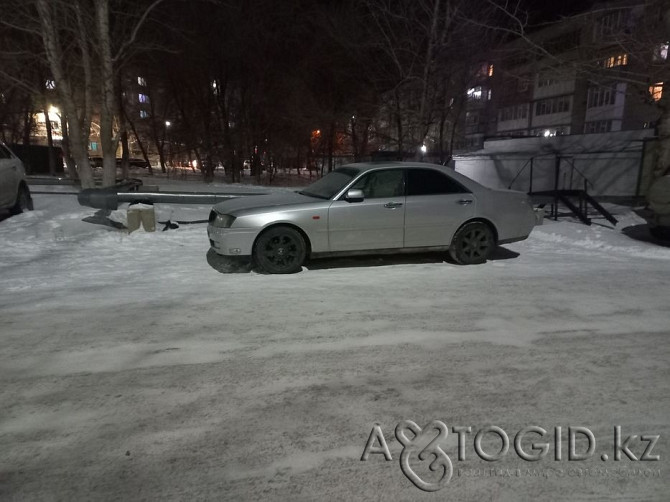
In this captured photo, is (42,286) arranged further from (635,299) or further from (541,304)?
(635,299)

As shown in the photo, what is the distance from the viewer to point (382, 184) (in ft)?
22.1

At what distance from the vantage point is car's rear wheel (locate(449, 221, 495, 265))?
6969 mm

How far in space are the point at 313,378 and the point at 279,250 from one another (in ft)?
10.4

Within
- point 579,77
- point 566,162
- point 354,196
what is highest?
point 579,77

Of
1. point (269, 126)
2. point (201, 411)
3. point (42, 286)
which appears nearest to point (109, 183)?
point (42, 286)

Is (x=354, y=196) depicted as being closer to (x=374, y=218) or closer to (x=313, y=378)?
(x=374, y=218)

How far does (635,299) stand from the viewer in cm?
527

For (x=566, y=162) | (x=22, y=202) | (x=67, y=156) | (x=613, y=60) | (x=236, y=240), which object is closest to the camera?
(x=236, y=240)

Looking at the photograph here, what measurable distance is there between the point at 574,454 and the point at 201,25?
100 feet

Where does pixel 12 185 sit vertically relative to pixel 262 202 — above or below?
above

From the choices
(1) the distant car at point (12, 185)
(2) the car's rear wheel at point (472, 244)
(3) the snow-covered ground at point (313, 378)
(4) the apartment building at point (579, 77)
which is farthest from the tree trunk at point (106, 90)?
(4) the apartment building at point (579, 77)

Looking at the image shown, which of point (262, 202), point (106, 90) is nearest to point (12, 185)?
point (106, 90)

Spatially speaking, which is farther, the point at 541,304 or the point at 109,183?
the point at 109,183

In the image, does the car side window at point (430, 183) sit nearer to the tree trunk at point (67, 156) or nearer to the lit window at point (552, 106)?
the tree trunk at point (67, 156)
